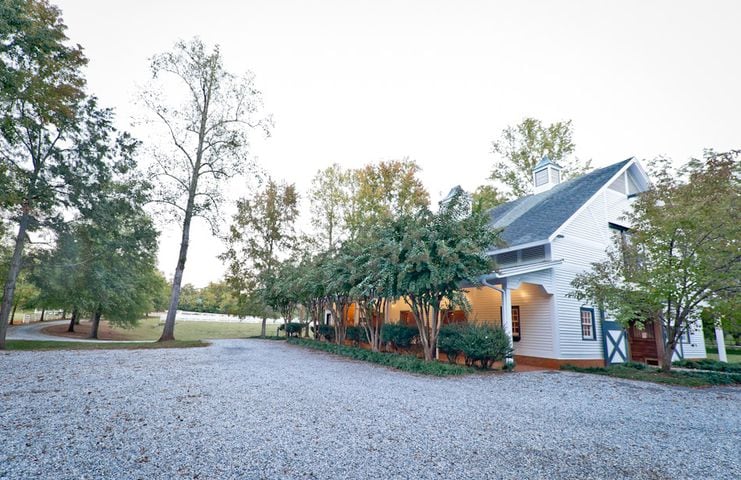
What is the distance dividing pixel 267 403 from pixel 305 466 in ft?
8.41

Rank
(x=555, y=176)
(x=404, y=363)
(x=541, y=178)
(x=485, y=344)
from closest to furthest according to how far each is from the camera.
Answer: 1. (x=485, y=344)
2. (x=404, y=363)
3. (x=555, y=176)
4. (x=541, y=178)

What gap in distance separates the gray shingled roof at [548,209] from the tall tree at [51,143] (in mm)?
16507

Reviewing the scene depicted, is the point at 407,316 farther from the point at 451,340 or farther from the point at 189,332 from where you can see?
the point at 189,332

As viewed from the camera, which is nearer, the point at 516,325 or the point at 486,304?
the point at 516,325

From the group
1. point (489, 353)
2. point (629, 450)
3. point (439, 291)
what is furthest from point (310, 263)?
point (629, 450)

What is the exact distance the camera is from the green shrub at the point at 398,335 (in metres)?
13.2

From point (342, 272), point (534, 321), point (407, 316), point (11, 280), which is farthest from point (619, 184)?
point (11, 280)

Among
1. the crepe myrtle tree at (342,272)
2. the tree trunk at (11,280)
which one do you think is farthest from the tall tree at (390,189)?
the tree trunk at (11,280)

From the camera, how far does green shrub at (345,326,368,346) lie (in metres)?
16.0

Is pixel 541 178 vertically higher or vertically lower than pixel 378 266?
higher

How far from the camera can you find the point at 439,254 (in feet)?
30.5

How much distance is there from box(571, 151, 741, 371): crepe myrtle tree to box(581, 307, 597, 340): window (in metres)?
1.04

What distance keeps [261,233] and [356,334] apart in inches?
544

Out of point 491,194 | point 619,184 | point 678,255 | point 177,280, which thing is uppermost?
point 491,194
